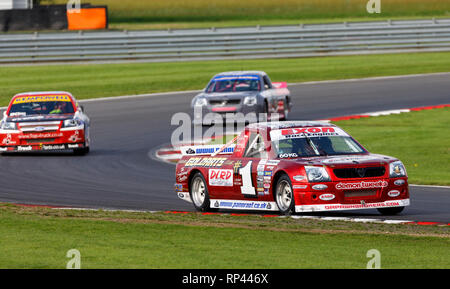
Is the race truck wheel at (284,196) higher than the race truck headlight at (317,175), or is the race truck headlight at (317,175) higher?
the race truck headlight at (317,175)

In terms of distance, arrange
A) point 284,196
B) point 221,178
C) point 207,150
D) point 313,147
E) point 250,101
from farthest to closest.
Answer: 1. point 250,101
2. point 207,150
3. point 221,178
4. point 313,147
5. point 284,196

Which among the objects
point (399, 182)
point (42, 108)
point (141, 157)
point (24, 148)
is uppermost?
point (399, 182)

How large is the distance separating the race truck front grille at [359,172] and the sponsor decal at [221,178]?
6.05 feet

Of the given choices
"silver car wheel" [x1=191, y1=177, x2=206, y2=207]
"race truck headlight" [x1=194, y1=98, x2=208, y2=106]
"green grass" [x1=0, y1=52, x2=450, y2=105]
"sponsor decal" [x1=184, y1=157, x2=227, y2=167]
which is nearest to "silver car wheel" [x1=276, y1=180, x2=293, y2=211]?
"sponsor decal" [x1=184, y1=157, x2=227, y2=167]

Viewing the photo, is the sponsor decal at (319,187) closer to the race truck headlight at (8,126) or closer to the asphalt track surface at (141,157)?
the asphalt track surface at (141,157)

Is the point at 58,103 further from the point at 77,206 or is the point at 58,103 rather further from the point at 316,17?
the point at 316,17

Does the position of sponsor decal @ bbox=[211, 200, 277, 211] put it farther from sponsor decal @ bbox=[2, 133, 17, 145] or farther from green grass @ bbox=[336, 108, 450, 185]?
sponsor decal @ bbox=[2, 133, 17, 145]

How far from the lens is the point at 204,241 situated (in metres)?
11.2

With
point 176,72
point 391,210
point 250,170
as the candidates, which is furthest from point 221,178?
point 176,72

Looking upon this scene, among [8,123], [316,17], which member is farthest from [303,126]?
[316,17]

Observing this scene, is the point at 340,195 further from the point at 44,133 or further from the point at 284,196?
the point at 44,133

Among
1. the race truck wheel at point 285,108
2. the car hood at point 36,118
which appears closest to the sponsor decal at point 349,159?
the car hood at point 36,118

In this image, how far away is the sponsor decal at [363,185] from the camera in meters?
13.0

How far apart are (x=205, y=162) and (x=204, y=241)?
3661 millimetres
